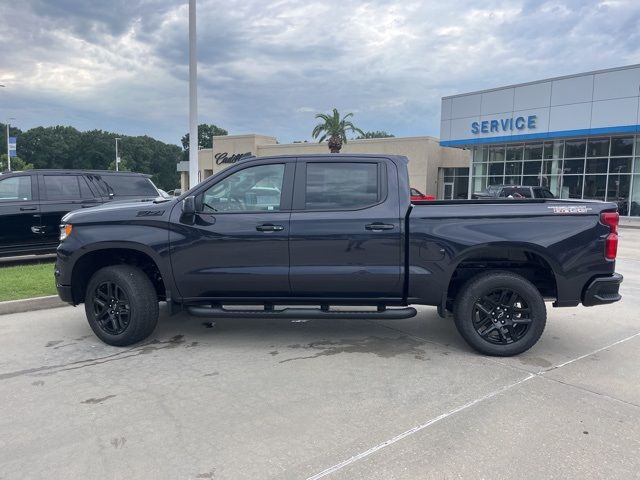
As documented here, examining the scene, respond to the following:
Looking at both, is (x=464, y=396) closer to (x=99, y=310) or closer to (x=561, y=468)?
(x=561, y=468)

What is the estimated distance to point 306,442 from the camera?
3291 mm

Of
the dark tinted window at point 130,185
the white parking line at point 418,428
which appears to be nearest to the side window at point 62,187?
the dark tinted window at point 130,185

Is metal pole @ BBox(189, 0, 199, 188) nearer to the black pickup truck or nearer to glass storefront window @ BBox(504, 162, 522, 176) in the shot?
the black pickup truck

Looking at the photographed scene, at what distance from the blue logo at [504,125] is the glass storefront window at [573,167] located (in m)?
2.99

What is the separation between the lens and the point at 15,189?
30.2 ft

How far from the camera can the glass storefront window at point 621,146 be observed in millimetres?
27641

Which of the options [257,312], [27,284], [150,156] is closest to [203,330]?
[257,312]

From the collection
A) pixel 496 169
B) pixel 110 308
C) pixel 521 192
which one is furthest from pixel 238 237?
pixel 496 169

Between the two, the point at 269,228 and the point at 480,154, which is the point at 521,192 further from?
the point at 269,228

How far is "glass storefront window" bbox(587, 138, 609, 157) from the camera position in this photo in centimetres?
2847

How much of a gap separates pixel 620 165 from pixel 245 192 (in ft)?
94.6

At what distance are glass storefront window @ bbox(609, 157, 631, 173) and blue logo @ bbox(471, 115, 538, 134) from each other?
4762 mm

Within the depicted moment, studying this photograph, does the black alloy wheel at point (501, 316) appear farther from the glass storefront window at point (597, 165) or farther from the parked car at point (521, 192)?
the glass storefront window at point (597, 165)

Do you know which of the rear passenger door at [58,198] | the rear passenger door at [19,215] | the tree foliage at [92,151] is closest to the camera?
the rear passenger door at [19,215]
